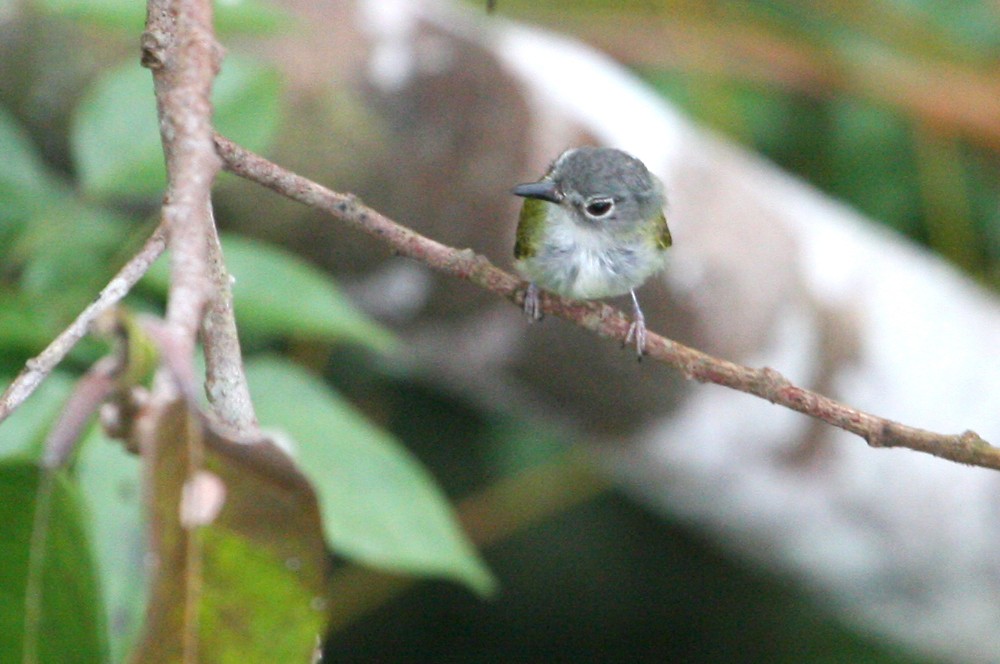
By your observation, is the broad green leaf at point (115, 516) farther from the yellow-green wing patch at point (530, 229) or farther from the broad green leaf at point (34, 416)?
the yellow-green wing patch at point (530, 229)

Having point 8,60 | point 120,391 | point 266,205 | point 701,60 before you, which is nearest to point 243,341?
point 266,205

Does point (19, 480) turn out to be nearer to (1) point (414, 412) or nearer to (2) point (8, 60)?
(2) point (8, 60)

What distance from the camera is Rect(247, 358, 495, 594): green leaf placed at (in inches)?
56.2

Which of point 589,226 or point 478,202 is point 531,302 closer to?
point 589,226

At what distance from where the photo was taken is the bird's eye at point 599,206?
1527 millimetres

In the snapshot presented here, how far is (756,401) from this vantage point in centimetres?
227

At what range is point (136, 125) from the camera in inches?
64.4

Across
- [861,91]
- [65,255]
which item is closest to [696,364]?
[65,255]

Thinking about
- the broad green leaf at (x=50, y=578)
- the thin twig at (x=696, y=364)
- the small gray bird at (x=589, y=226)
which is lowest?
the small gray bird at (x=589, y=226)

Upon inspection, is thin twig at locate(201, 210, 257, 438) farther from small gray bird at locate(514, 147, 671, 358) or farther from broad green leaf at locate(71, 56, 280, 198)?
broad green leaf at locate(71, 56, 280, 198)

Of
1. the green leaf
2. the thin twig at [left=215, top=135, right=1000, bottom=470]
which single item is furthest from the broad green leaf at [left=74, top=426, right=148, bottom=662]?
the thin twig at [left=215, top=135, right=1000, bottom=470]

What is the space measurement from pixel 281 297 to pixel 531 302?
1.87 ft

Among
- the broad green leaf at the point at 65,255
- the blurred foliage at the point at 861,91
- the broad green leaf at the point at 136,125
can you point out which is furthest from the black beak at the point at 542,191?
the blurred foliage at the point at 861,91

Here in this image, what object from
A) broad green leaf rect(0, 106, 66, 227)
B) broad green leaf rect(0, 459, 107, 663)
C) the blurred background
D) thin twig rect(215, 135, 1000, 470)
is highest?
thin twig rect(215, 135, 1000, 470)
